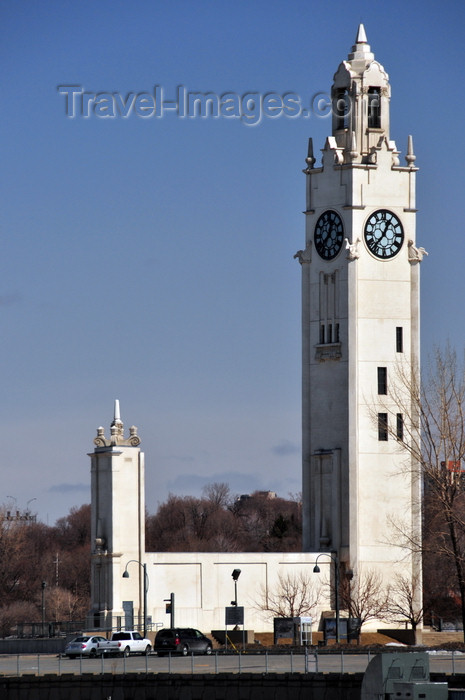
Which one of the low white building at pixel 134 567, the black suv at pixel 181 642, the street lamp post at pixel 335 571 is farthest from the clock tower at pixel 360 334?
the black suv at pixel 181 642

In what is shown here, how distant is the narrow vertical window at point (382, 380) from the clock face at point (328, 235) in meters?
7.48

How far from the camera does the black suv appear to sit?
89438mm

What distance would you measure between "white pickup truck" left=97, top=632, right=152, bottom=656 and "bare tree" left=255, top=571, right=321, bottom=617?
1549cm

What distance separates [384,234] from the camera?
368 feet

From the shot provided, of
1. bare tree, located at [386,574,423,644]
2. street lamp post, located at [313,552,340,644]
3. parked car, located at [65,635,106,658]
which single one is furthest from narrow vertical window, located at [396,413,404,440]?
parked car, located at [65,635,106,658]

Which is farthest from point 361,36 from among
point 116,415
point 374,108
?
point 116,415

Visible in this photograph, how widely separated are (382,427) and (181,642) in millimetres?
25175

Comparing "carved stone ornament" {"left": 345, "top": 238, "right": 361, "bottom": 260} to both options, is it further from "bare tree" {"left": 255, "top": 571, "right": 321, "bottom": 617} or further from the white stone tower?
"bare tree" {"left": 255, "top": 571, "right": 321, "bottom": 617}

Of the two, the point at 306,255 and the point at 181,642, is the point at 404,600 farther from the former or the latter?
the point at 181,642

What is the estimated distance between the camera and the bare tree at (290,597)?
10594cm

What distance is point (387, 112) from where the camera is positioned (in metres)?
114

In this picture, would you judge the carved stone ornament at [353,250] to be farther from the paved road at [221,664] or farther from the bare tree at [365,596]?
the paved road at [221,664]

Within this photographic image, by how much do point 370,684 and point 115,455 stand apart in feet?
138

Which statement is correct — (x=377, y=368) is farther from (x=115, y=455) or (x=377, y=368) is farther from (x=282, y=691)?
(x=282, y=691)
